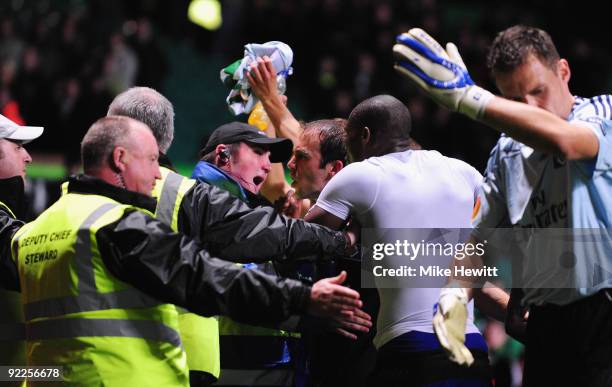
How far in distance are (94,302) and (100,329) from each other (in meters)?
0.11

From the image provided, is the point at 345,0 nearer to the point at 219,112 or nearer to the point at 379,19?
the point at 379,19

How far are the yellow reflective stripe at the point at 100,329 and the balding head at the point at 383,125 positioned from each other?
1439 millimetres

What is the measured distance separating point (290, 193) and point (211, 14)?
997 centimetres

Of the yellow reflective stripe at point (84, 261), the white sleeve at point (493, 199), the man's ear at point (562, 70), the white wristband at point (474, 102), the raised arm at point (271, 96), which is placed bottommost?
the yellow reflective stripe at point (84, 261)

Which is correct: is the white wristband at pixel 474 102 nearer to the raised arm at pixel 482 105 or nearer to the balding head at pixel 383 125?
the raised arm at pixel 482 105

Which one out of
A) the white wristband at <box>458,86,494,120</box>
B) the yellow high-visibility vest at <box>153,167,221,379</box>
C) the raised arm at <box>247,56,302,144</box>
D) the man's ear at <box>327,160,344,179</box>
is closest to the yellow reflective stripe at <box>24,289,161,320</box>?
the yellow high-visibility vest at <box>153,167,221,379</box>

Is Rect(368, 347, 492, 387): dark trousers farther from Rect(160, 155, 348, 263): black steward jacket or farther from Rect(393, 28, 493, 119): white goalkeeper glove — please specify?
Rect(393, 28, 493, 119): white goalkeeper glove

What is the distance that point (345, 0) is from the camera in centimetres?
1520

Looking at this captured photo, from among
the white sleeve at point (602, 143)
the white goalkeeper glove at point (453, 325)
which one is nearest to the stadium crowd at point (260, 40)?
the white goalkeeper glove at point (453, 325)

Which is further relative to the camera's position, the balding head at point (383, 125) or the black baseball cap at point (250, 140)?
the black baseball cap at point (250, 140)

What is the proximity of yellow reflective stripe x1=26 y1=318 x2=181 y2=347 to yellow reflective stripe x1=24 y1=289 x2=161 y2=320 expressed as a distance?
0.13ft

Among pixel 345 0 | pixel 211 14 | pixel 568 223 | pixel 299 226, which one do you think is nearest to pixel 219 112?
pixel 211 14

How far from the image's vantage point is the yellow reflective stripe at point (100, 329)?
161 inches

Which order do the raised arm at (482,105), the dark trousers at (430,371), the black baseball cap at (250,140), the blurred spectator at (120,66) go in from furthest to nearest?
the blurred spectator at (120,66) → the black baseball cap at (250,140) → the dark trousers at (430,371) → the raised arm at (482,105)
